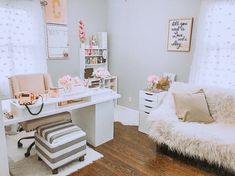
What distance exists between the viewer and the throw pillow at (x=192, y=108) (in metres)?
2.53

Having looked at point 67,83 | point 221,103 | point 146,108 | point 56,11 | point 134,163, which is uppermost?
point 56,11

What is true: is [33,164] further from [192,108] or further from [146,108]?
[192,108]

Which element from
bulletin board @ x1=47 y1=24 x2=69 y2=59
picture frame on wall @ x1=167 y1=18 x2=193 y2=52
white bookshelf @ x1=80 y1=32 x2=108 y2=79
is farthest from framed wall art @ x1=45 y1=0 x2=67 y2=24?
picture frame on wall @ x1=167 y1=18 x2=193 y2=52

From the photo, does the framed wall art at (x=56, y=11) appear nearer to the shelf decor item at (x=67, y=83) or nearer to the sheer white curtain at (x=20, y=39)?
the sheer white curtain at (x=20, y=39)

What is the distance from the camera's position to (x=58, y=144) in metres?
2.09

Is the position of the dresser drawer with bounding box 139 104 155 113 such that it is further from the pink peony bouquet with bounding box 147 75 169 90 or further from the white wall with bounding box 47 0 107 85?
the white wall with bounding box 47 0 107 85

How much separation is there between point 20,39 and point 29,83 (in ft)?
2.92

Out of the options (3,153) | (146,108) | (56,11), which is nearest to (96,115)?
(146,108)

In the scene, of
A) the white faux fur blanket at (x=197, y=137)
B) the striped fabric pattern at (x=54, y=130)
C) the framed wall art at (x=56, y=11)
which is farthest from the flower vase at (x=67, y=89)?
the framed wall art at (x=56, y=11)

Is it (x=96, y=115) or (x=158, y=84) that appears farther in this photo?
(x=158, y=84)

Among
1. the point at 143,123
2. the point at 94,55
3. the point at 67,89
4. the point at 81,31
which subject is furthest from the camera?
the point at 94,55

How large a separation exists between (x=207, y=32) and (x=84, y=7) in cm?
243

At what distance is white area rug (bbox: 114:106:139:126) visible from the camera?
3717 mm

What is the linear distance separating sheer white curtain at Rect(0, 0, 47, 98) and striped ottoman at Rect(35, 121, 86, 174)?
137 centimetres
